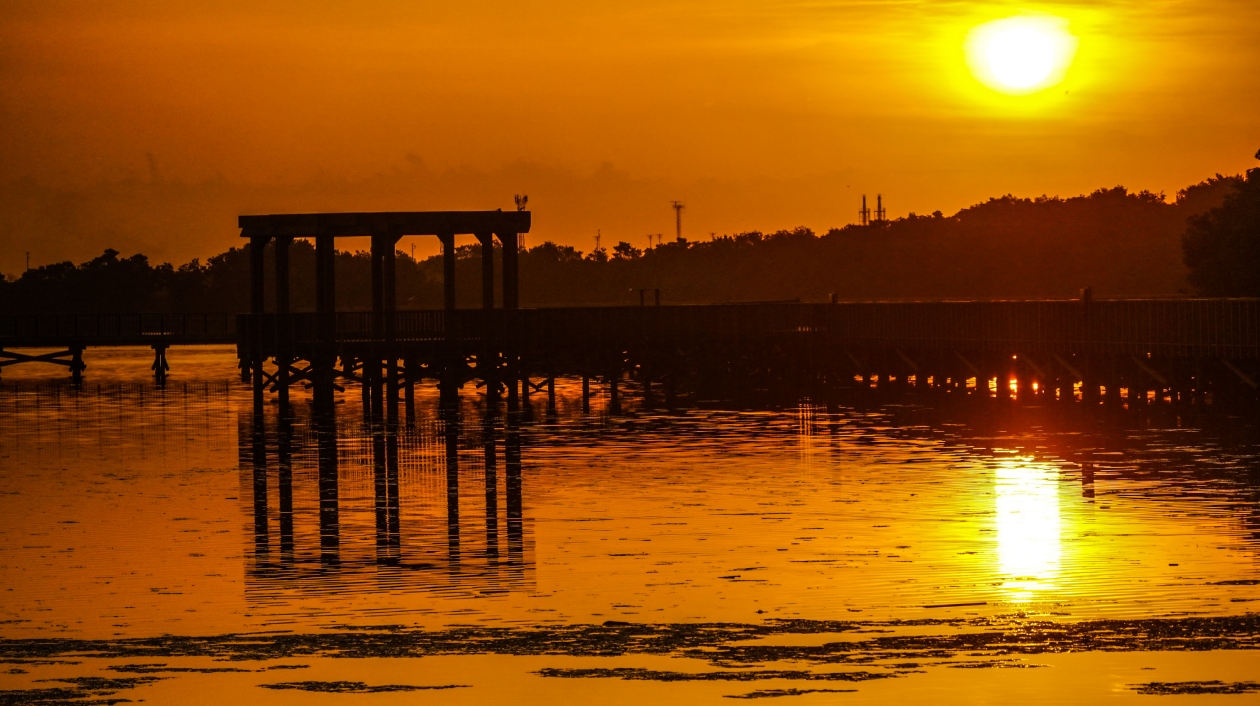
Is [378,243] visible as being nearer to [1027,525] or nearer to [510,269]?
[510,269]

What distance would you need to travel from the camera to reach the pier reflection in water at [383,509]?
21.6 metres

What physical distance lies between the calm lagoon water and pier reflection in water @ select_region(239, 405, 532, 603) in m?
0.11

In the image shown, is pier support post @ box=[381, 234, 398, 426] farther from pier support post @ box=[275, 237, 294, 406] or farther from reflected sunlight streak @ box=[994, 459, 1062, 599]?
reflected sunlight streak @ box=[994, 459, 1062, 599]

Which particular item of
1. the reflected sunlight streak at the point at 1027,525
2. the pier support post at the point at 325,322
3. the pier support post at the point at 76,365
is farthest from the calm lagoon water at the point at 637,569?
the pier support post at the point at 76,365

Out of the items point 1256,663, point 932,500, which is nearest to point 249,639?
point 1256,663

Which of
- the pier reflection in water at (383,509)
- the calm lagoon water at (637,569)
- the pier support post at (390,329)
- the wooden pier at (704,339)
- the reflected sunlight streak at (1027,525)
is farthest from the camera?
the pier support post at (390,329)

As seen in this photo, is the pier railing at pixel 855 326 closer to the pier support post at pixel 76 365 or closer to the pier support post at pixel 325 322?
the pier support post at pixel 325 322

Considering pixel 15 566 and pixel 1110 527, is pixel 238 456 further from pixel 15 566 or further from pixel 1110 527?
pixel 1110 527

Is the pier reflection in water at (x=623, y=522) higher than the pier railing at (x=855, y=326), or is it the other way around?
the pier railing at (x=855, y=326)

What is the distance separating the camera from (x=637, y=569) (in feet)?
72.5

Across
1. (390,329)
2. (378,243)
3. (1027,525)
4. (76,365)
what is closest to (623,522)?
(1027,525)

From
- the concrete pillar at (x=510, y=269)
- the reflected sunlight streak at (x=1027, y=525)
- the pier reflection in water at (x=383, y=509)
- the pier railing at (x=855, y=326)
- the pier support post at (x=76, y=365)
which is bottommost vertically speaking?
the reflected sunlight streak at (x=1027, y=525)

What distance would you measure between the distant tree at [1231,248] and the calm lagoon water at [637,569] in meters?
23.3

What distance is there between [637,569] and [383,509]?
8042 mm
